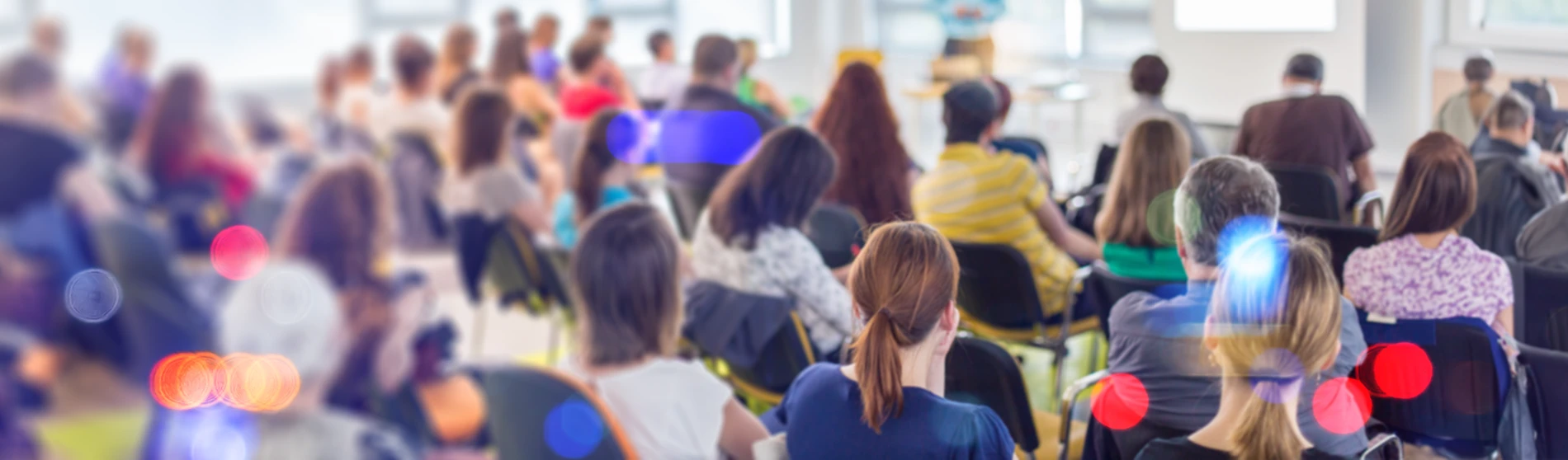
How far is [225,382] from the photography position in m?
3.02

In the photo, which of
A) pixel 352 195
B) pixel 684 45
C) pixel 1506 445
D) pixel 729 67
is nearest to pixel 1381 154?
pixel 729 67

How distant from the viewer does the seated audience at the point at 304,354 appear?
2.93 meters

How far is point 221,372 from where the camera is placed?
303 centimetres

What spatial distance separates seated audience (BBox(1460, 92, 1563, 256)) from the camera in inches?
147

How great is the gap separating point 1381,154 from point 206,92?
5947mm

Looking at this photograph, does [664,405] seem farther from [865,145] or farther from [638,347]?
[865,145]

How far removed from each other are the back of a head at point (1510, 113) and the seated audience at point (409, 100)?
3.25 meters

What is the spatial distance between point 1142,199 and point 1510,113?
5.11 ft

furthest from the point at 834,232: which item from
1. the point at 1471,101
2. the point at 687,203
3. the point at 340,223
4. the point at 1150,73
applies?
the point at 1471,101

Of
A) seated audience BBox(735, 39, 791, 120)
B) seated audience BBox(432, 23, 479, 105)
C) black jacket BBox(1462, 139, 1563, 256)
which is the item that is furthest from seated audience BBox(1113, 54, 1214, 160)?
seated audience BBox(735, 39, 791, 120)

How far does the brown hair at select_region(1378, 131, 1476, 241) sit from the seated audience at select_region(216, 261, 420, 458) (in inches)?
95.6

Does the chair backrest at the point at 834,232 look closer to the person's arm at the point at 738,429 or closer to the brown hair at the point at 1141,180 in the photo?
the brown hair at the point at 1141,180

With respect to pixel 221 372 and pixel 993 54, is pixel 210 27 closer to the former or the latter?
pixel 221 372

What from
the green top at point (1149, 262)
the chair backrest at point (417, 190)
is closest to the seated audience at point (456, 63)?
the chair backrest at point (417, 190)
